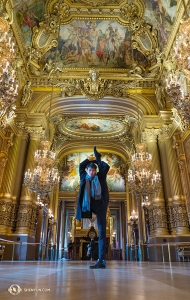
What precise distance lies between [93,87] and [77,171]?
9.82 meters

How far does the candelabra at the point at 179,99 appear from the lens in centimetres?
521

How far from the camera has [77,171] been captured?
65.2 feet

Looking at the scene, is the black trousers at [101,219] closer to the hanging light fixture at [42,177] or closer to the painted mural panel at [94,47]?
the hanging light fixture at [42,177]

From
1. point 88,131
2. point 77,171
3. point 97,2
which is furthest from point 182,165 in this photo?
point 77,171

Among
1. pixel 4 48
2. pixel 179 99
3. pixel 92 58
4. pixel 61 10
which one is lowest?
pixel 179 99

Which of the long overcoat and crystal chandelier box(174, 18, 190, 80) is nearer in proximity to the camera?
the long overcoat

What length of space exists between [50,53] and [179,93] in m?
8.50

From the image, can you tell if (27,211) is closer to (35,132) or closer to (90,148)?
(35,132)

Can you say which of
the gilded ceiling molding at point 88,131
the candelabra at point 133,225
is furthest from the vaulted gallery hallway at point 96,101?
the candelabra at point 133,225

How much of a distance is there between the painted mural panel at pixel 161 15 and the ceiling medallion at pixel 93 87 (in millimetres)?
3437

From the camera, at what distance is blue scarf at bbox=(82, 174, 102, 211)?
316 centimetres

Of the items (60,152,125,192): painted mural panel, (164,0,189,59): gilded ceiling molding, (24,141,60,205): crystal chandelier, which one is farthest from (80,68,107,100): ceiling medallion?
(60,152,125,192): painted mural panel

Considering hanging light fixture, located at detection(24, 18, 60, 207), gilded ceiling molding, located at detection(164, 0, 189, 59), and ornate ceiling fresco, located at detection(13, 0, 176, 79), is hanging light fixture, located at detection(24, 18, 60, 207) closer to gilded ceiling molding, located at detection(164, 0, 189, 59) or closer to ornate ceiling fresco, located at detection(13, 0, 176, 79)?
ornate ceiling fresco, located at detection(13, 0, 176, 79)

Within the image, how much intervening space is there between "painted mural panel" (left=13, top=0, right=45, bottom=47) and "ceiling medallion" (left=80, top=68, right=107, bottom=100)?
3357 millimetres
